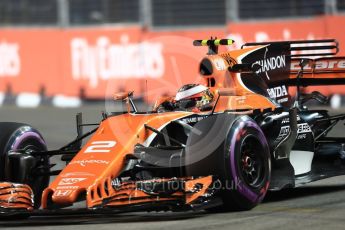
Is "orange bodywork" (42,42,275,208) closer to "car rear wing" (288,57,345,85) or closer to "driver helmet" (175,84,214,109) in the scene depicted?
"driver helmet" (175,84,214,109)

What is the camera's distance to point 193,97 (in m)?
8.95

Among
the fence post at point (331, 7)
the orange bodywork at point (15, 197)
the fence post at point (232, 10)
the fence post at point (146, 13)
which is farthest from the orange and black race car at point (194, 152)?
the fence post at point (146, 13)

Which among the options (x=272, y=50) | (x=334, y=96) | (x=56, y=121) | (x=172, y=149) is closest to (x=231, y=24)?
(x=334, y=96)

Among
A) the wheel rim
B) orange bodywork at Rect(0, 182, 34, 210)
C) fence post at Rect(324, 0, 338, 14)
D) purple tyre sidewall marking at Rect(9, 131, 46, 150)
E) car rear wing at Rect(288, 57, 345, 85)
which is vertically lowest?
orange bodywork at Rect(0, 182, 34, 210)

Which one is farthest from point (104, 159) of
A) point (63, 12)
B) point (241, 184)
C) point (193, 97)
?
point (63, 12)

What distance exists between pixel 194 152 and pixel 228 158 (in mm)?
308

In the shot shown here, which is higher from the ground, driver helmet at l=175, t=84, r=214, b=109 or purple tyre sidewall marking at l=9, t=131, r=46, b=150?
driver helmet at l=175, t=84, r=214, b=109

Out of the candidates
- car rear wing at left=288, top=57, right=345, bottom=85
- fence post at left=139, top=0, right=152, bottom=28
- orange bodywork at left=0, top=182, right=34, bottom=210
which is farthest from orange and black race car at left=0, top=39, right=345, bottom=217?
fence post at left=139, top=0, right=152, bottom=28

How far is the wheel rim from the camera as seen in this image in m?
8.16

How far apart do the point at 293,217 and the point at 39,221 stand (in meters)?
2.29

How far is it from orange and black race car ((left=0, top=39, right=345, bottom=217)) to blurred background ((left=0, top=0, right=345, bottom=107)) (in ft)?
26.6

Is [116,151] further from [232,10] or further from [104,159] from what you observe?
[232,10]

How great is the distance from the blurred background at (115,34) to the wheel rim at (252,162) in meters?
9.20

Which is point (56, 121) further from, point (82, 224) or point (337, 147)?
point (82, 224)
